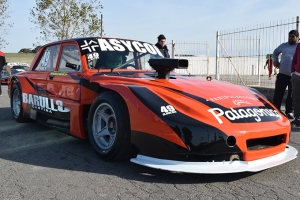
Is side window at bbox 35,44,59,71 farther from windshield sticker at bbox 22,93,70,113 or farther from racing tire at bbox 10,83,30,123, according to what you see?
racing tire at bbox 10,83,30,123

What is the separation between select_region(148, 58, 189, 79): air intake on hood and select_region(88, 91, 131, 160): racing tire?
545mm

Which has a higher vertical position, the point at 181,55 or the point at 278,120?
the point at 181,55

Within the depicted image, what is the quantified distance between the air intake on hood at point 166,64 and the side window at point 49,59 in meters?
1.94

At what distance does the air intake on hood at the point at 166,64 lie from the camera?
329 centimetres

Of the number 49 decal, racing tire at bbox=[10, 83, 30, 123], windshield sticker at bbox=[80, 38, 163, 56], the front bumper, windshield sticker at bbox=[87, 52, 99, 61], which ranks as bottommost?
the front bumper

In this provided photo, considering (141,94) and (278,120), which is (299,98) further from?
(141,94)

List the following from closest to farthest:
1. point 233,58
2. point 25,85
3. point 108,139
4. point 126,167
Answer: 1. point 126,167
2. point 108,139
3. point 25,85
4. point 233,58

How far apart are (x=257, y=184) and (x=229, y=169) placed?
30 cm

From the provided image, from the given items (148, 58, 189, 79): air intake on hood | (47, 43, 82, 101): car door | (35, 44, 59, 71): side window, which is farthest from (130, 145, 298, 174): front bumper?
(35, 44, 59, 71): side window

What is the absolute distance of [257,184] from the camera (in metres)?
2.71

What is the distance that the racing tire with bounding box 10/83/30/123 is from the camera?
17.8ft

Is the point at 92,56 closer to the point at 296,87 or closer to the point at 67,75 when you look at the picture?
the point at 67,75

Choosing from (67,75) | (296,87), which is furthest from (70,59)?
(296,87)

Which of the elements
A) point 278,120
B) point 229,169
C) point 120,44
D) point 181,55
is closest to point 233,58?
point 181,55
